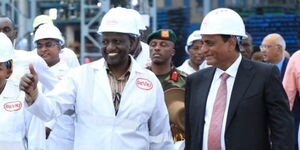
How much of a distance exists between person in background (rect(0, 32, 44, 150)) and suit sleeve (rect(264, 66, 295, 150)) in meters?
1.94

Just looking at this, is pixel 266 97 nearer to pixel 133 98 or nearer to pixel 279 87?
pixel 279 87

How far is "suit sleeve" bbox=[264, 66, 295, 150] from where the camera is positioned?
19.9 feet

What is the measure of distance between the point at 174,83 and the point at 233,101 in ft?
6.37

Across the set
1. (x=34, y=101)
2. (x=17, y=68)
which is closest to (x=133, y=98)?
(x=34, y=101)

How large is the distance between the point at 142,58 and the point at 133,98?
11.8 ft

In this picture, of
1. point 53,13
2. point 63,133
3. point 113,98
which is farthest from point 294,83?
point 53,13

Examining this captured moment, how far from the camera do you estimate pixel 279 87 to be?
6.13 metres

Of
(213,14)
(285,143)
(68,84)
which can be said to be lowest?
(285,143)

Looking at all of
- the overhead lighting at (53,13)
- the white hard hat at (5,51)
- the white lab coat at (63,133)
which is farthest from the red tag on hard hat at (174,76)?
Result: the overhead lighting at (53,13)

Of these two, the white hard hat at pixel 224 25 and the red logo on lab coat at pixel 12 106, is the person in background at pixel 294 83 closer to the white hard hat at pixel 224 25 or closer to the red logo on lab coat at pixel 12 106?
the white hard hat at pixel 224 25

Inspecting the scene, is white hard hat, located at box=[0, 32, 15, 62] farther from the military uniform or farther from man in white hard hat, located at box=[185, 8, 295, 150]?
the military uniform

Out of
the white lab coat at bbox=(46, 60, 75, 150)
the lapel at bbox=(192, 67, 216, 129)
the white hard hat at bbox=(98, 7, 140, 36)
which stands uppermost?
the white hard hat at bbox=(98, 7, 140, 36)

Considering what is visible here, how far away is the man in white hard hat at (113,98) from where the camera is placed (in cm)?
614

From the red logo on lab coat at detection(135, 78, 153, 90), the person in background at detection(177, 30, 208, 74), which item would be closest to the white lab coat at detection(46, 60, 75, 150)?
the red logo on lab coat at detection(135, 78, 153, 90)
